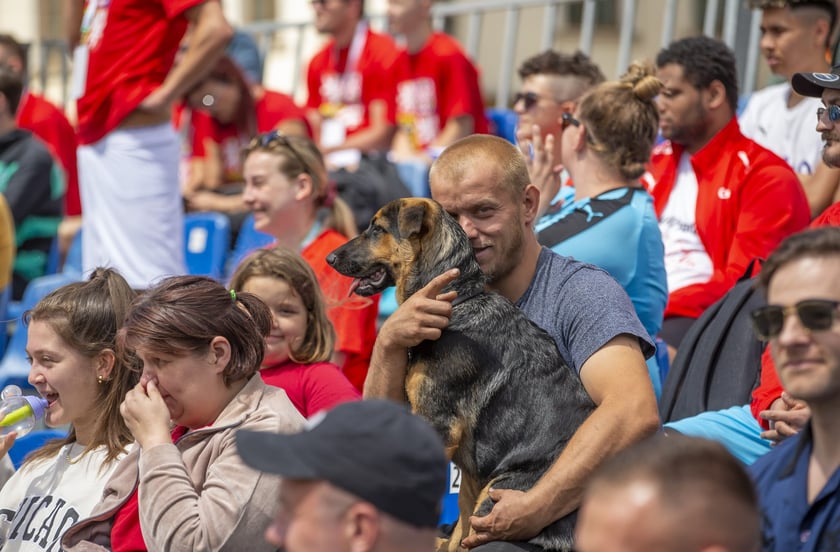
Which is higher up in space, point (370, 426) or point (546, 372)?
point (370, 426)

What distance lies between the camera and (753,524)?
2.07 metres

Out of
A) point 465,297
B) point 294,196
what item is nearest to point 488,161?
point 465,297

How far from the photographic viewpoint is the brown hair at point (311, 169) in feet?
18.3

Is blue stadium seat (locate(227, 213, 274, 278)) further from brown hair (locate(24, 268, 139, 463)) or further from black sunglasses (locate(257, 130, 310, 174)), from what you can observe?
brown hair (locate(24, 268, 139, 463))

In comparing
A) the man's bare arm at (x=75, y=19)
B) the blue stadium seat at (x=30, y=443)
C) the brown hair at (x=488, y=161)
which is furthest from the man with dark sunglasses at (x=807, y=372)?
the man's bare arm at (x=75, y=19)

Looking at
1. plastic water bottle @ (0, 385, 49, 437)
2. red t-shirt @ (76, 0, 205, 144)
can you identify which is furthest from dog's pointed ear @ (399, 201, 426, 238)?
red t-shirt @ (76, 0, 205, 144)

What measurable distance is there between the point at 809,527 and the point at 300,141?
143 inches

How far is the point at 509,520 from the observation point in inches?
122

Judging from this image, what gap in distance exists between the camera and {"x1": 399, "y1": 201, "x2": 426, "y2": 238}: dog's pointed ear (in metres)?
3.34

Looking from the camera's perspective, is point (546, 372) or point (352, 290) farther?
point (352, 290)

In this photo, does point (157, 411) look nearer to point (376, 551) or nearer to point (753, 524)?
point (376, 551)

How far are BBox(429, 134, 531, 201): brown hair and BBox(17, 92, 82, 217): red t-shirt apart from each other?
6.22 m

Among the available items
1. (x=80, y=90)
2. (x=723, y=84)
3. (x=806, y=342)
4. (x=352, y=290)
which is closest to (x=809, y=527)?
(x=806, y=342)

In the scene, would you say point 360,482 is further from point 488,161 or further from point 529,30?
point 529,30
